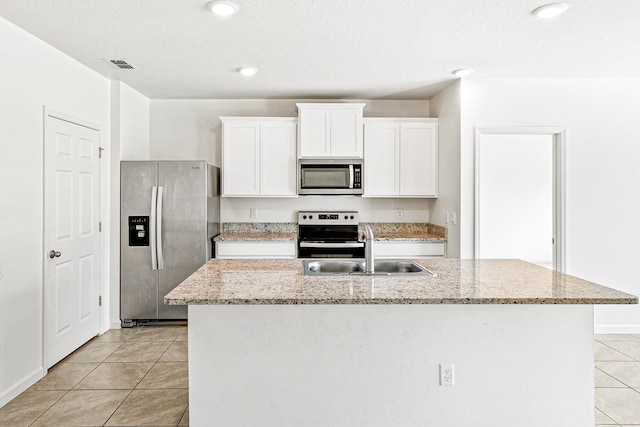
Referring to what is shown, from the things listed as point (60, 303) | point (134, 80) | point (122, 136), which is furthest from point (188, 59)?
point (60, 303)

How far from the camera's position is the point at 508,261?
2.88 m

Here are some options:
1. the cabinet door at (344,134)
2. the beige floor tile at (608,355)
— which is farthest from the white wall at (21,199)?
the beige floor tile at (608,355)

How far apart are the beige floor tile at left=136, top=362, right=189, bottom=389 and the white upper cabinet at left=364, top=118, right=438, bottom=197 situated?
8.80 feet

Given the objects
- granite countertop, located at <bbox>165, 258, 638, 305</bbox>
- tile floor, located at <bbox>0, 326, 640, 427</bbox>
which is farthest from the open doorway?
granite countertop, located at <bbox>165, 258, 638, 305</bbox>

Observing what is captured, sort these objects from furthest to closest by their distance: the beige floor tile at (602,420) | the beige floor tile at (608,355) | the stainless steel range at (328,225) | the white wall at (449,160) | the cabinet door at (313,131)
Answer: the stainless steel range at (328,225), the cabinet door at (313,131), the white wall at (449,160), the beige floor tile at (608,355), the beige floor tile at (602,420)

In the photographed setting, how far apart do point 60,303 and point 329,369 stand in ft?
8.11

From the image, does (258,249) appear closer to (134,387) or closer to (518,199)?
(134,387)

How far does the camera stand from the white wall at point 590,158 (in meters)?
4.07

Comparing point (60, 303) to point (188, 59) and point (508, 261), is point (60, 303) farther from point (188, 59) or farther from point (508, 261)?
point (508, 261)

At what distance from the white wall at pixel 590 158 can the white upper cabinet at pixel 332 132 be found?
1.15 m

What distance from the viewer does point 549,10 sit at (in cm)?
257

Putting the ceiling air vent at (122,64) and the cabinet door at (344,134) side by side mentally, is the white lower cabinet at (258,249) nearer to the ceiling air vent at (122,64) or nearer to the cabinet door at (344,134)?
the cabinet door at (344,134)

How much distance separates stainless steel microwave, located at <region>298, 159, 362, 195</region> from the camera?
466 cm

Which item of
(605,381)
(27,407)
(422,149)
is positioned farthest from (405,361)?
(422,149)
